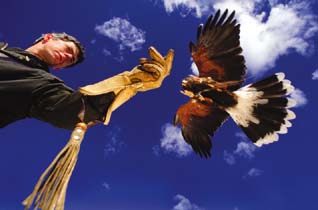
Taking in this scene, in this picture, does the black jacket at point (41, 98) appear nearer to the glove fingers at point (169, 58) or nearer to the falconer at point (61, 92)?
the falconer at point (61, 92)

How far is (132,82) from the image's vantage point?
237 centimetres

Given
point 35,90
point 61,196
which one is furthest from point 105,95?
point 61,196

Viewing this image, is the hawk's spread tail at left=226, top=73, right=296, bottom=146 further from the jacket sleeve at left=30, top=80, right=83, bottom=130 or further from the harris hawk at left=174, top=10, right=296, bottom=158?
the jacket sleeve at left=30, top=80, right=83, bottom=130

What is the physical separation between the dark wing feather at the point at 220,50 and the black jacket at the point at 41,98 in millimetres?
2384

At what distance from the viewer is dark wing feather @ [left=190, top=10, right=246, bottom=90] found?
4.35m

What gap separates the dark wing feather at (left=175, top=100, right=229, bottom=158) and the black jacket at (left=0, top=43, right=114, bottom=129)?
7.19 feet

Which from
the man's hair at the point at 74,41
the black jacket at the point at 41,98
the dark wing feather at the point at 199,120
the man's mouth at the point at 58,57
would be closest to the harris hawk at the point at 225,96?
the dark wing feather at the point at 199,120

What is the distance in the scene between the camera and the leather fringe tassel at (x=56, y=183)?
2.03m

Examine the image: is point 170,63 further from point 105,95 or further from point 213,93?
point 213,93

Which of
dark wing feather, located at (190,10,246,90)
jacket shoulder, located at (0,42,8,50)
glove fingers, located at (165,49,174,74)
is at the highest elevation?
dark wing feather, located at (190,10,246,90)

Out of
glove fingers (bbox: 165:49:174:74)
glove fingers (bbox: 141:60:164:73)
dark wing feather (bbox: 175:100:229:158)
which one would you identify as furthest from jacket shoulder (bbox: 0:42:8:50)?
dark wing feather (bbox: 175:100:229:158)

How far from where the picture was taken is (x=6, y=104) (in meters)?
2.39

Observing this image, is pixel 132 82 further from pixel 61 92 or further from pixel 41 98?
pixel 41 98

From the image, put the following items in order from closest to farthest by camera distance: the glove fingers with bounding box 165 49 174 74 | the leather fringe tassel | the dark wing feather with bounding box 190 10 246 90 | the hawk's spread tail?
1. the leather fringe tassel
2. the glove fingers with bounding box 165 49 174 74
3. the hawk's spread tail
4. the dark wing feather with bounding box 190 10 246 90
